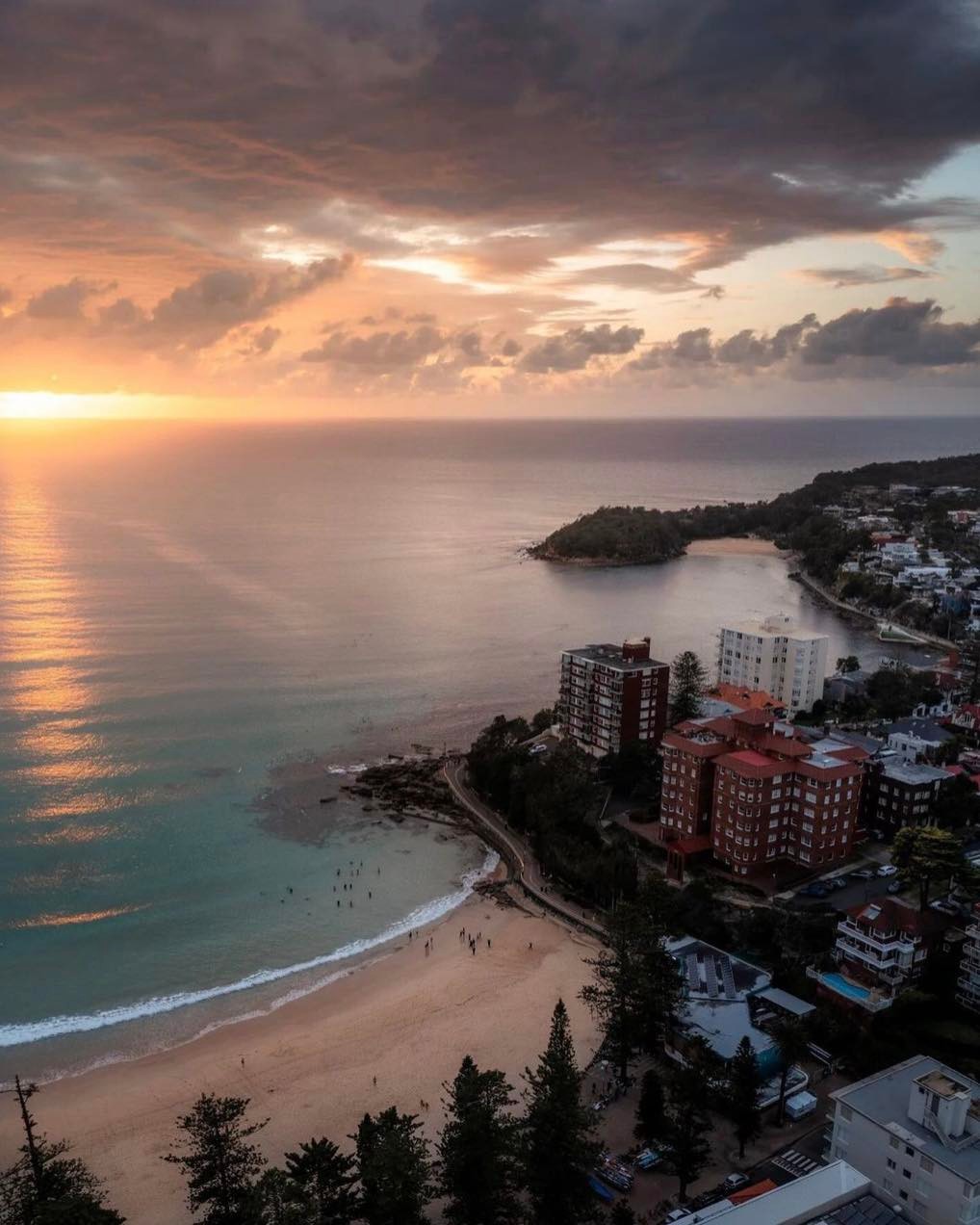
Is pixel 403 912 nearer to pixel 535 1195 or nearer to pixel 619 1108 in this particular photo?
pixel 619 1108

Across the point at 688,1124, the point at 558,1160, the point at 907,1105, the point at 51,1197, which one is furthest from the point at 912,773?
the point at 51,1197

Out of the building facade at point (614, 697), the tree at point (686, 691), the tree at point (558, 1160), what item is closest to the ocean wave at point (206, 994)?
the building facade at point (614, 697)

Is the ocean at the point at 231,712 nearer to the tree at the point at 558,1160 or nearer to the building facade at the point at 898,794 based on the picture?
the tree at the point at 558,1160

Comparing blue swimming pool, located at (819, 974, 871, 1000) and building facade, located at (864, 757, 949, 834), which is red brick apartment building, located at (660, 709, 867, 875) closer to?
building facade, located at (864, 757, 949, 834)

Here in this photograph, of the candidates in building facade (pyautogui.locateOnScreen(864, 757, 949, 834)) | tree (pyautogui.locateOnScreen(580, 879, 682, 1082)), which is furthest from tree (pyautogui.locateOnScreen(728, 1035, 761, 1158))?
building facade (pyautogui.locateOnScreen(864, 757, 949, 834))

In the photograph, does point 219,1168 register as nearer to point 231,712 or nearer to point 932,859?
point 932,859

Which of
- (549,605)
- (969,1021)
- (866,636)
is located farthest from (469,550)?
(969,1021)
